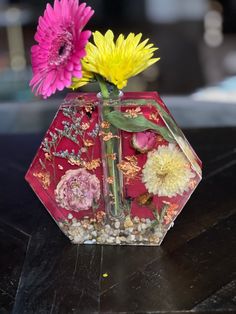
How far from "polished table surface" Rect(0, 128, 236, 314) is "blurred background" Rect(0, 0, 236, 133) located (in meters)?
0.59

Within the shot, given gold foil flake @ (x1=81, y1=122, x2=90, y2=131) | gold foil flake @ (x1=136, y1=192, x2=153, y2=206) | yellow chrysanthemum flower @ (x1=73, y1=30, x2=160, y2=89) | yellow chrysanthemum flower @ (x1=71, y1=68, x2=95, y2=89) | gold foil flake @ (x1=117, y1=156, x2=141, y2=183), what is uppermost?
yellow chrysanthemum flower @ (x1=73, y1=30, x2=160, y2=89)

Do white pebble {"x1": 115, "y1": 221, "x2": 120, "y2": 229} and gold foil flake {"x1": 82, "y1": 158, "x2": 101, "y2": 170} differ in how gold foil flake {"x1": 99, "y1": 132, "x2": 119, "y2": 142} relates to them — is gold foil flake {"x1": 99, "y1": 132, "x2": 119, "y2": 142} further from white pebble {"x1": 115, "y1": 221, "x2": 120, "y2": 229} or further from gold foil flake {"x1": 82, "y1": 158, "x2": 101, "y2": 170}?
white pebble {"x1": 115, "y1": 221, "x2": 120, "y2": 229}

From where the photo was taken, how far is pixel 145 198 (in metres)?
0.88

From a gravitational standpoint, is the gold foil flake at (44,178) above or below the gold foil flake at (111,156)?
below

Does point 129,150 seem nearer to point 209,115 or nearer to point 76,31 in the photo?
point 76,31

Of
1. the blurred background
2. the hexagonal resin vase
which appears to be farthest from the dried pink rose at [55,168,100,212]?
the blurred background

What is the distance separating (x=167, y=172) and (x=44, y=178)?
0.21 m

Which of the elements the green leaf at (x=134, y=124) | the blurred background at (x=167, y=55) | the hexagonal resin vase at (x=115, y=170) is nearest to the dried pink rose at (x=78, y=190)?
the hexagonal resin vase at (x=115, y=170)

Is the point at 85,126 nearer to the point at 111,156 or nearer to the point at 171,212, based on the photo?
the point at 111,156

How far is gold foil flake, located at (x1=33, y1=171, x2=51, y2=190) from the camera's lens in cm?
89

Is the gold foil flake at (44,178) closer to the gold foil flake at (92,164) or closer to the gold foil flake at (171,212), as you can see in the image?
the gold foil flake at (92,164)

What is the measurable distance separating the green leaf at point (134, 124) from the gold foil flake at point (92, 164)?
8cm

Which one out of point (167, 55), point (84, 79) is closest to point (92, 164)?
point (84, 79)

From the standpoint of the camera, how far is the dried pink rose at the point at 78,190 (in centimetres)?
88
